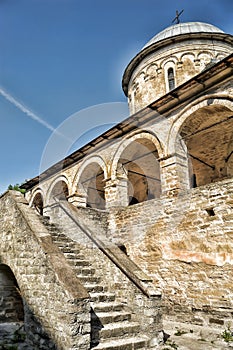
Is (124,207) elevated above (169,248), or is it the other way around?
(124,207)

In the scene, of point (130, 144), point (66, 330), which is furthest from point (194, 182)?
point (66, 330)

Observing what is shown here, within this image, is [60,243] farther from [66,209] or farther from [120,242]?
[120,242]

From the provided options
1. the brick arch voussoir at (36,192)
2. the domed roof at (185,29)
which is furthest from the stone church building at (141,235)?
the brick arch voussoir at (36,192)

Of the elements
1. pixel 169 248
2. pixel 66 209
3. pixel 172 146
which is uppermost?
pixel 172 146

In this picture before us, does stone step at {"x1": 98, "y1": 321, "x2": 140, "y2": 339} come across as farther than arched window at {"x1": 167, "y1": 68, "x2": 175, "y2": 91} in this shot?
No

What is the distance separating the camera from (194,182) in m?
12.9

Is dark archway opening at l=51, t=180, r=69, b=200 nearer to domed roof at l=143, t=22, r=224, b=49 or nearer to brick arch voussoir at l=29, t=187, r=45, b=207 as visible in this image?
brick arch voussoir at l=29, t=187, r=45, b=207

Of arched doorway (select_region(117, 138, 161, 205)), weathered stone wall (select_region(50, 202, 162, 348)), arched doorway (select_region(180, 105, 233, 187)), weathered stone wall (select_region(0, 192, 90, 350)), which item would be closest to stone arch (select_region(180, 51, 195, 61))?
arched doorway (select_region(180, 105, 233, 187))

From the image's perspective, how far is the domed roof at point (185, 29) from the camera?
1452 centimetres

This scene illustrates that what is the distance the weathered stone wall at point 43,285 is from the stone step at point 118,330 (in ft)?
1.57

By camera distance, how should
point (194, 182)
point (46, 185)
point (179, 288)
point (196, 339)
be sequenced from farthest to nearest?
1. point (46, 185)
2. point (194, 182)
3. point (179, 288)
4. point (196, 339)

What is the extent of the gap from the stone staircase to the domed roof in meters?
11.6

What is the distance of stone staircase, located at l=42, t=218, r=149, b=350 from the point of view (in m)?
4.92

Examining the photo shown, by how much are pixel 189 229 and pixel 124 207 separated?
264cm
